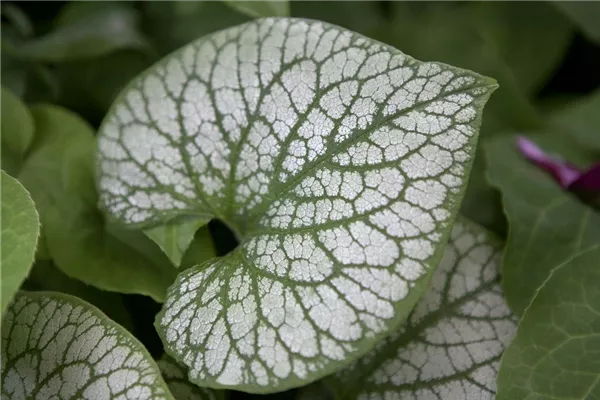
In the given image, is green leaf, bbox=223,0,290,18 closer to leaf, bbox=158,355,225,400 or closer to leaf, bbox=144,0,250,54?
leaf, bbox=144,0,250,54

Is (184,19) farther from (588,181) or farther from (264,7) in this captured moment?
(588,181)

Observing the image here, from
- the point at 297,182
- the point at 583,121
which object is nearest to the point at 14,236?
the point at 297,182

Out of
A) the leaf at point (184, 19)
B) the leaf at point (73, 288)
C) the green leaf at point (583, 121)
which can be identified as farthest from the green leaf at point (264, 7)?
the green leaf at point (583, 121)

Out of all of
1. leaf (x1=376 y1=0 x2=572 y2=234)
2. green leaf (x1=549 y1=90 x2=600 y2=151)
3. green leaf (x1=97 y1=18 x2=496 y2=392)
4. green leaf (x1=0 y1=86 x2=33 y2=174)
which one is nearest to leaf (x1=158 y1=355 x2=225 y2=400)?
green leaf (x1=97 y1=18 x2=496 y2=392)

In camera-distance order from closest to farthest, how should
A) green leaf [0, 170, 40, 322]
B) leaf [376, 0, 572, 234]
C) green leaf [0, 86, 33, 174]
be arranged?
green leaf [0, 170, 40, 322] → green leaf [0, 86, 33, 174] → leaf [376, 0, 572, 234]

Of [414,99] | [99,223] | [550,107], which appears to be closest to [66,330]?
[99,223]

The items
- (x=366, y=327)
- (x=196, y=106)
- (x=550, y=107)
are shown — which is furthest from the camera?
(x=550, y=107)

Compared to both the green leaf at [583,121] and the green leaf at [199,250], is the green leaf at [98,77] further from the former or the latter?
the green leaf at [583,121]

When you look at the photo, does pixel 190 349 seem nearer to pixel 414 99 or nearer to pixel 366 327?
pixel 366 327
